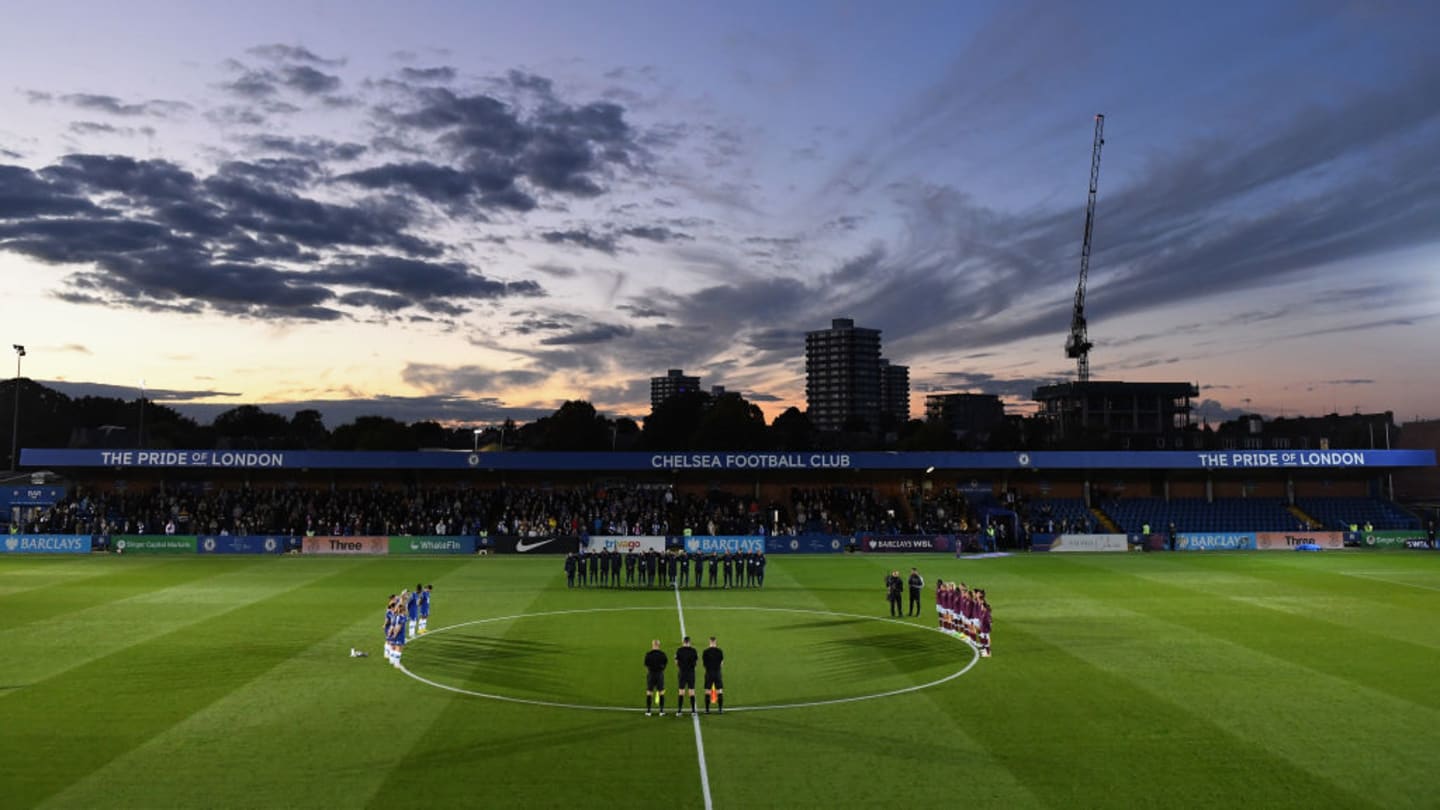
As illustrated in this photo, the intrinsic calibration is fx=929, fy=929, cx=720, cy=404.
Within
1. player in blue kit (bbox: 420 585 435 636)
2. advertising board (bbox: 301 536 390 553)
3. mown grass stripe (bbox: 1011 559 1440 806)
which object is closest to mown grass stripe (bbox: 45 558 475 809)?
player in blue kit (bbox: 420 585 435 636)

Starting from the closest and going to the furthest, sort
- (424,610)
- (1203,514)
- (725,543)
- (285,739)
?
(285,739) < (424,610) < (725,543) < (1203,514)

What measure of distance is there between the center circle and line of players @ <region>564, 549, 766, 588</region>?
7.20 meters

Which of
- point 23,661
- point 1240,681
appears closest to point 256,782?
point 23,661

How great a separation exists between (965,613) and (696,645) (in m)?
7.79

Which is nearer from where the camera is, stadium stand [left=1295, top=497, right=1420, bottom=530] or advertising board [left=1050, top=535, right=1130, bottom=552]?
advertising board [left=1050, top=535, right=1130, bottom=552]

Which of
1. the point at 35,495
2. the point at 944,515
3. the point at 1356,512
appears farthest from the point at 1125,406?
the point at 35,495

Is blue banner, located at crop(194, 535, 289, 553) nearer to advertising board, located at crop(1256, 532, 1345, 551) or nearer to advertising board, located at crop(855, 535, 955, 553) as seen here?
advertising board, located at crop(855, 535, 955, 553)

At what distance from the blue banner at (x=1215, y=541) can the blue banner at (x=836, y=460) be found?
277 inches

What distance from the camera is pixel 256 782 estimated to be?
14578 mm

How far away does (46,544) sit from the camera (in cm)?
5622

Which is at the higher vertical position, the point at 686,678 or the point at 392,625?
the point at 392,625

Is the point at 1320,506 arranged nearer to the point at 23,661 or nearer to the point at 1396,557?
the point at 1396,557

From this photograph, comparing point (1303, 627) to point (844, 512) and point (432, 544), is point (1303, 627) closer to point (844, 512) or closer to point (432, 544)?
point (844, 512)

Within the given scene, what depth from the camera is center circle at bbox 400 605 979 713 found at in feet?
67.5
